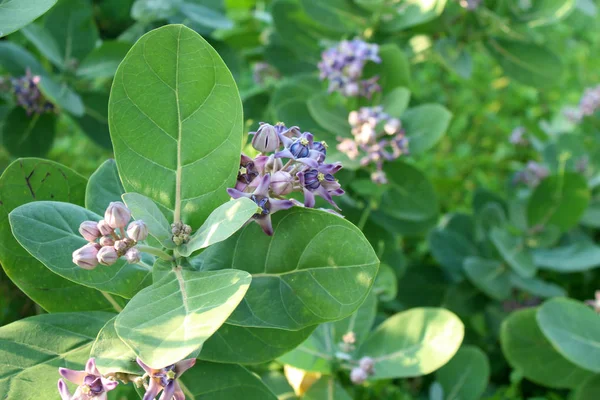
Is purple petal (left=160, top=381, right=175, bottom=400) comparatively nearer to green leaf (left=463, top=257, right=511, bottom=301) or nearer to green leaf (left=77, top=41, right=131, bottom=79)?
green leaf (left=77, top=41, right=131, bottom=79)

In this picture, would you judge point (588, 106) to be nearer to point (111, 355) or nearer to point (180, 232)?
point (180, 232)

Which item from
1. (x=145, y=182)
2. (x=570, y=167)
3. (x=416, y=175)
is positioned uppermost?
(x=145, y=182)

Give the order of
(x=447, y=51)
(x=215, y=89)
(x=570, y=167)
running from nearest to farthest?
(x=215, y=89) → (x=447, y=51) → (x=570, y=167)

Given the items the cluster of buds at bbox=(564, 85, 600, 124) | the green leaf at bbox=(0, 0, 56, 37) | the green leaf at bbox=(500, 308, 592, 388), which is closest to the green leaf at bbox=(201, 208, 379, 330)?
the green leaf at bbox=(0, 0, 56, 37)

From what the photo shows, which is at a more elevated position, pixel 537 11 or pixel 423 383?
pixel 537 11

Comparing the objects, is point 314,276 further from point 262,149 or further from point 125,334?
point 125,334

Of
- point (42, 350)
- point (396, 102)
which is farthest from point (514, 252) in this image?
point (42, 350)

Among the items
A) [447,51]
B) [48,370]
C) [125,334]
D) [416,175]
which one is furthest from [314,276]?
[447,51]
